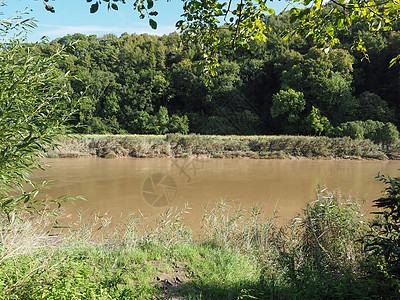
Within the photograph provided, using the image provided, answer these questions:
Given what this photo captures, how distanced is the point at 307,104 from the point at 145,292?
30276mm

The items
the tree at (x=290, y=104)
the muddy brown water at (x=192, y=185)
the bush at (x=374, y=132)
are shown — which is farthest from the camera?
the tree at (x=290, y=104)

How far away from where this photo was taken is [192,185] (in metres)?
8.35

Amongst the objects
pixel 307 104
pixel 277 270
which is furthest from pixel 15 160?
pixel 307 104

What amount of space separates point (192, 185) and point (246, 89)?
28.7 metres

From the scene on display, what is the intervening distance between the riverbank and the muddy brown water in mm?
2442

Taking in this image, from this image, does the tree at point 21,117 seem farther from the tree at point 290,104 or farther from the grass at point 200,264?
the tree at point 290,104

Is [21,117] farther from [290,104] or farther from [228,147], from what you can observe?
[290,104]

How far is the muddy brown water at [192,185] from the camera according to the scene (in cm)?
614

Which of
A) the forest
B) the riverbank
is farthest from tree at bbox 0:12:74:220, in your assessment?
the forest

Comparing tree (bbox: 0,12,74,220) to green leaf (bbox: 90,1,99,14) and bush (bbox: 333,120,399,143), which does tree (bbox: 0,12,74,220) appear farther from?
bush (bbox: 333,120,399,143)

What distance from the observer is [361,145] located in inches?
635

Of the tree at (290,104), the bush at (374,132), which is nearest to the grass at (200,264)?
the bush at (374,132)

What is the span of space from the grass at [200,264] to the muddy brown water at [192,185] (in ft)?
3.24

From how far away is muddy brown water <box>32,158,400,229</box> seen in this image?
6145 millimetres
